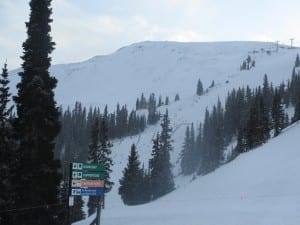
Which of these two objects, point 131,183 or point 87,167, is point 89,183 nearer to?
point 87,167

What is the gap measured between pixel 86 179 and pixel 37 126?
6.44 meters

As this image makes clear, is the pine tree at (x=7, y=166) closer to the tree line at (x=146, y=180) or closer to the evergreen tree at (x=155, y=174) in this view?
the tree line at (x=146, y=180)

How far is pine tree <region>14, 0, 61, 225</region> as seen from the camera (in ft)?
96.8

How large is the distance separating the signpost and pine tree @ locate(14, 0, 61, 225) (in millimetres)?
4804

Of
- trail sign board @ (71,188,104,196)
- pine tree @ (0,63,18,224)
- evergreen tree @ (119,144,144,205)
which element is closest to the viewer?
trail sign board @ (71,188,104,196)

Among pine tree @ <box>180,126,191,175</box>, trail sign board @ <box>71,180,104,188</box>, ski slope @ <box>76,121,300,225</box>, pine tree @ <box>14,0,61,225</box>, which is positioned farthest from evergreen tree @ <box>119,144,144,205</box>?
pine tree @ <box>180,126,191,175</box>

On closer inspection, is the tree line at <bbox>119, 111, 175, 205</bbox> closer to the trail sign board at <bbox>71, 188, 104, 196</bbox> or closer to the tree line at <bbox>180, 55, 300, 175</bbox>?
the tree line at <bbox>180, 55, 300, 175</bbox>

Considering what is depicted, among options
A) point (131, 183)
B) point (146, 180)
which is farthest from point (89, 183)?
point (146, 180)

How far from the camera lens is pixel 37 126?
99.7 ft

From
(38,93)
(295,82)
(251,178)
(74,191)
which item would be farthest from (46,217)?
(295,82)

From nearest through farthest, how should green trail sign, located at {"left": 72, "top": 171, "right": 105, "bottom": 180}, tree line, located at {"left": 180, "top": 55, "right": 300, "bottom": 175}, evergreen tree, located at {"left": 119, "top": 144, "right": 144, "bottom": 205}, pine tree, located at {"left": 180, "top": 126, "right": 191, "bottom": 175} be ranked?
green trail sign, located at {"left": 72, "top": 171, "right": 105, "bottom": 180} → evergreen tree, located at {"left": 119, "top": 144, "right": 144, "bottom": 205} → tree line, located at {"left": 180, "top": 55, "right": 300, "bottom": 175} → pine tree, located at {"left": 180, "top": 126, "right": 191, "bottom": 175}

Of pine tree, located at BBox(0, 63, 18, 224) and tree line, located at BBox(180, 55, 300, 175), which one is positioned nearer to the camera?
pine tree, located at BBox(0, 63, 18, 224)

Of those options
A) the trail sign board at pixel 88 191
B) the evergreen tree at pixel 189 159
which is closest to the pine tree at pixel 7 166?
the trail sign board at pixel 88 191

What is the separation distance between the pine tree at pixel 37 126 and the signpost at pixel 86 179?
189 inches
